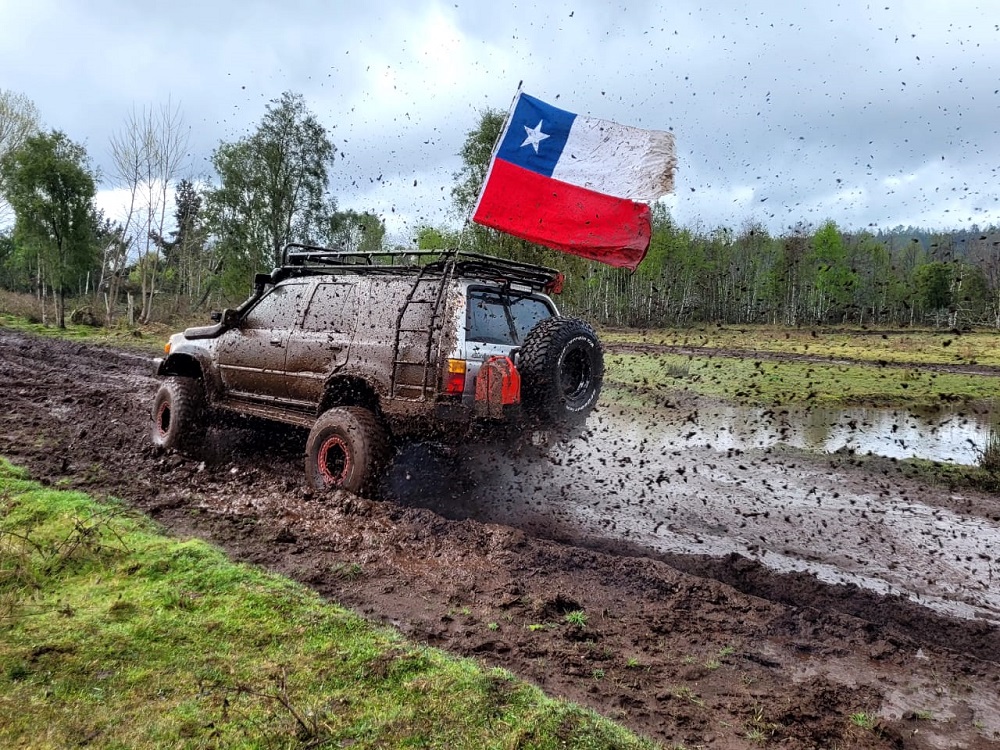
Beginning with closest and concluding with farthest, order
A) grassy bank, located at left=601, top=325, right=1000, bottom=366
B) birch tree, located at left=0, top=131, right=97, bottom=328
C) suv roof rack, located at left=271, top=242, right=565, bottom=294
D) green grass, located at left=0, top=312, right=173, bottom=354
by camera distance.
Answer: suv roof rack, located at left=271, top=242, right=565, bottom=294
green grass, located at left=0, top=312, right=173, bottom=354
grassy bank, located at left=601, top=325, right=1000, bottom=366
birch tree, located at left=0, top=131, right=97, bottom=328

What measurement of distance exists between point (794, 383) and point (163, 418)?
14633 millimetres

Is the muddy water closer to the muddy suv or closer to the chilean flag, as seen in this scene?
the muddy suv

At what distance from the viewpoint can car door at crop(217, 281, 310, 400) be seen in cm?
699

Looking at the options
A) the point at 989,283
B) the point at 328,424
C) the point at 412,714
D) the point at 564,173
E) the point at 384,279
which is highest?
the point at 989,283

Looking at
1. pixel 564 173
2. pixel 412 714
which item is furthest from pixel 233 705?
pixel 564 173

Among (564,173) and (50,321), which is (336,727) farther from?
(50,321)

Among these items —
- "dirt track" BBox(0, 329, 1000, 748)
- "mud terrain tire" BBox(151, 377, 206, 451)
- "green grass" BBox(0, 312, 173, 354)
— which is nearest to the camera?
"dirt track" BBox(0, 329, 1000, 748)

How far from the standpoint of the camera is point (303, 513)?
5.54m

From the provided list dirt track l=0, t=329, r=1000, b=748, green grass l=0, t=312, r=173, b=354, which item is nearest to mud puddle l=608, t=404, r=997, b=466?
dirt track l=0, t=329, r=1000, b=748

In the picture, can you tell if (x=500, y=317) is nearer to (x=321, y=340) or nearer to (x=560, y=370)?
(x=560, y=370)

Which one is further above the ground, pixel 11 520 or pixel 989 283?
pixel 989 283

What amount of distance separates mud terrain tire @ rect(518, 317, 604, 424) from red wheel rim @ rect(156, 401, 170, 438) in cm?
461

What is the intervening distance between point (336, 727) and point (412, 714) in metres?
0.32

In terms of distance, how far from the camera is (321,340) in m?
6.56
